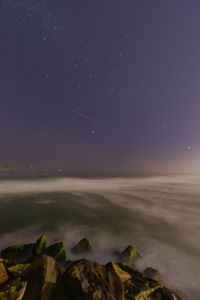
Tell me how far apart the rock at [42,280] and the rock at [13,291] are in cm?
15

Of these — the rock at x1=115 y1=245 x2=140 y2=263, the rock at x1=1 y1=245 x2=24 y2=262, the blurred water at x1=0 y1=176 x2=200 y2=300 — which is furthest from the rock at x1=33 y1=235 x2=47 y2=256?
the rock at x1=115 y1=245 x2=140 y2=263

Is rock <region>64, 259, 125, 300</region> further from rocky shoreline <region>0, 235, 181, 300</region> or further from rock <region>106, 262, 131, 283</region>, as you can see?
rock <region>106, 262, 131, 283</region>

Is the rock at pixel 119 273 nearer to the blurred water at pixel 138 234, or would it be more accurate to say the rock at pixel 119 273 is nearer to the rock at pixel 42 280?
the rock at pixel 42 280

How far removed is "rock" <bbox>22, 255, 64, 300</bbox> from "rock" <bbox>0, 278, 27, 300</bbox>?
15 cm

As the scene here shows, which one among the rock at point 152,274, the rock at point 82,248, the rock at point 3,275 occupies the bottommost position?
the rock at point 152,274

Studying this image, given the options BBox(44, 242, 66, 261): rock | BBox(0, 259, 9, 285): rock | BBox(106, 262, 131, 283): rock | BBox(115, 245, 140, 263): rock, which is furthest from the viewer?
BBox(115, 245, 140, 263): rock

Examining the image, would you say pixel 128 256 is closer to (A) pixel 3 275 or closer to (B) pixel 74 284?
(B) pixel 74 284

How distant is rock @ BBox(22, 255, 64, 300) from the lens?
295 centimetres

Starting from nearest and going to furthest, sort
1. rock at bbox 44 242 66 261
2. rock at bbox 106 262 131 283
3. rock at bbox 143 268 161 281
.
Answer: rock at bbox 106 262 131 283 → rock at bbox 143 268 161 281 → rock at bbox 44 242 66 261

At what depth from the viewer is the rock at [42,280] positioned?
2953mm

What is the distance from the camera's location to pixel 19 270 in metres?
3.97

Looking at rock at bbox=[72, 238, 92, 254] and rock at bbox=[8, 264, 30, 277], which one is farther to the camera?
rock at bbox=[72, 238, 92, 254]

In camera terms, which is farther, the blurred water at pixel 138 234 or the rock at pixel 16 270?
the blurred water at pixel 138 234

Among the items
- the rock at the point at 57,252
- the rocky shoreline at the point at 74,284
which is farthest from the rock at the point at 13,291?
the rock at the point at 57,252
